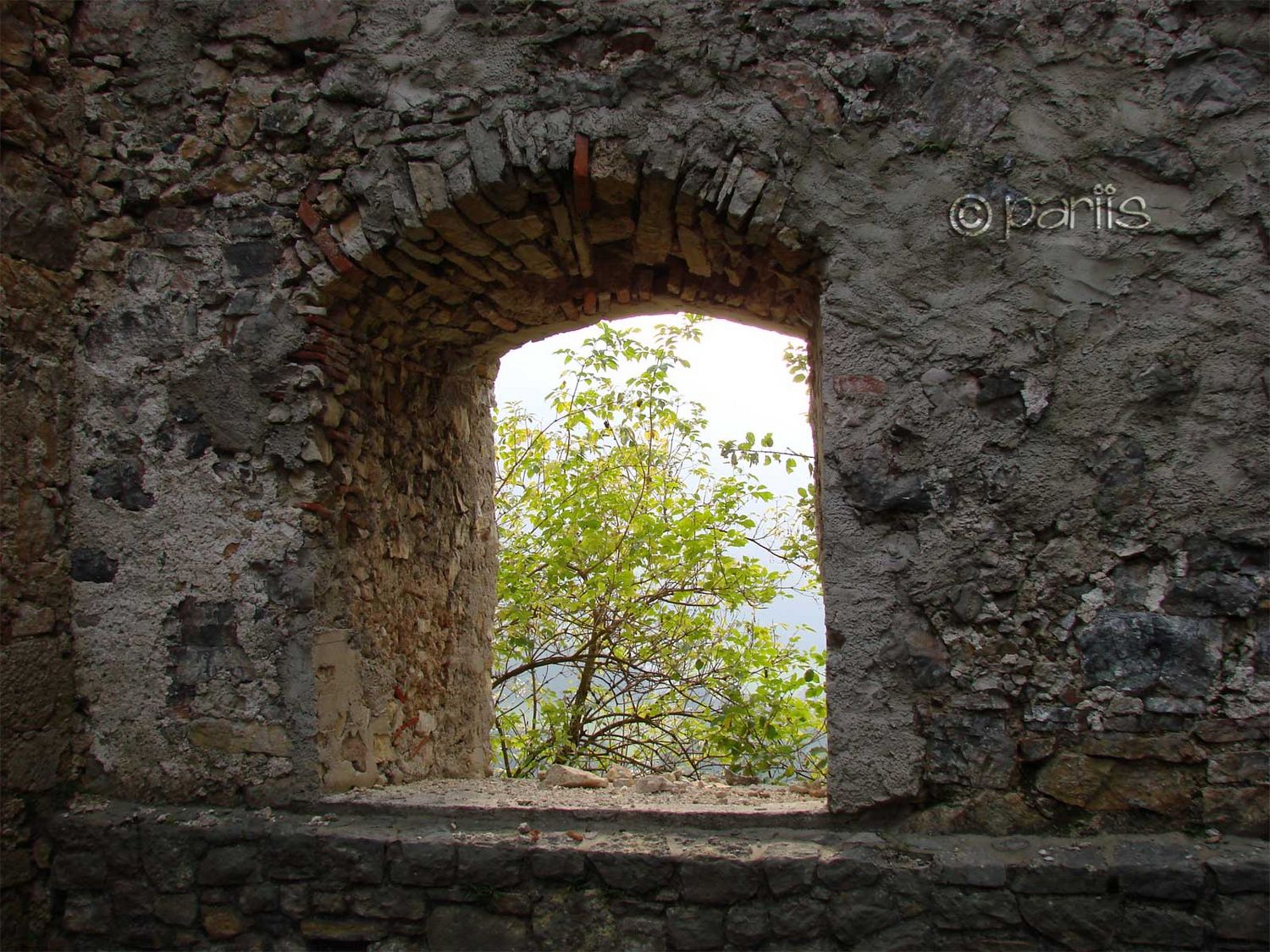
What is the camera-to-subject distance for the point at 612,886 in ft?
7.17

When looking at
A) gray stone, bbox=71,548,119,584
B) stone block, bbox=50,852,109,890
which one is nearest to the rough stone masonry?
gray stone, bbox=71,548,119,584

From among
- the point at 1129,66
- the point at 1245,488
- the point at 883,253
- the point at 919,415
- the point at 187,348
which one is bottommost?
the point at 1245,488

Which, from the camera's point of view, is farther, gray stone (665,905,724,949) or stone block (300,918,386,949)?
stone block (300,918,386,949)

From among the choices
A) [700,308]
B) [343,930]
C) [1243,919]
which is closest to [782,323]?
[700,308]

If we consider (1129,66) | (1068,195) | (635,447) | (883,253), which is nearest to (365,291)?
(883,253)

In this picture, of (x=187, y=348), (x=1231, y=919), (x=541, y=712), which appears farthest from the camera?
(x=541, y=712)

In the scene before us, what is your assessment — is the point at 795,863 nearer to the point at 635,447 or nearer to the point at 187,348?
the point at 187,348

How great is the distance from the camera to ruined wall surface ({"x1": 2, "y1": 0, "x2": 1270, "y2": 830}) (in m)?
2.15

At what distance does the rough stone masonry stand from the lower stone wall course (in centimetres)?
11

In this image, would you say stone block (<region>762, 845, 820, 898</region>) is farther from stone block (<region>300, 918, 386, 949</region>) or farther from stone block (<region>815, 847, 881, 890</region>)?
stone block (<region>300, 918, 386, 949</region>)

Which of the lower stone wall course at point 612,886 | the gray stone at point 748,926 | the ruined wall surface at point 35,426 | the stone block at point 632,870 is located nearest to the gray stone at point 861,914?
the lower stone wall course at point 612,886

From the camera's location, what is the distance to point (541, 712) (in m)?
5.38

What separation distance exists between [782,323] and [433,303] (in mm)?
1100

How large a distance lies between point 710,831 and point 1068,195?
1831 millimetres
